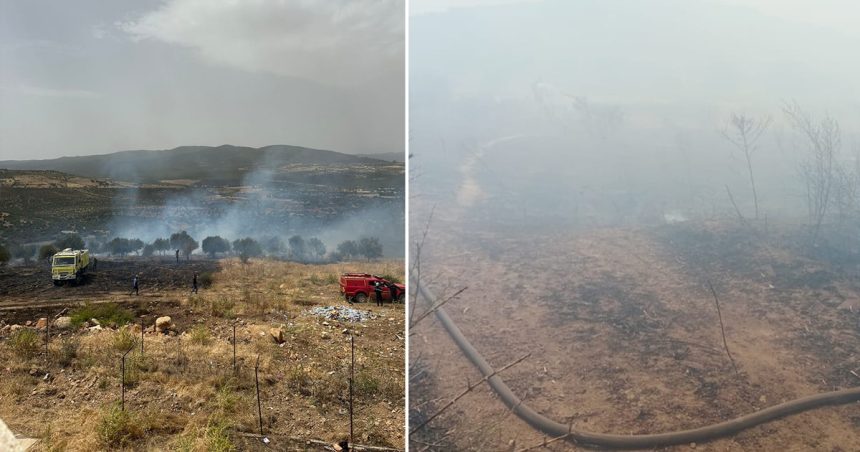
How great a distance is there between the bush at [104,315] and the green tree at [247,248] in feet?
2.74

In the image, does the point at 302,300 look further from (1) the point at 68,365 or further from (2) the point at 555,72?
(2) the point at 555,72

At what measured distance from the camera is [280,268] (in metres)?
3.69

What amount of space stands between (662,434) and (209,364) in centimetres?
253

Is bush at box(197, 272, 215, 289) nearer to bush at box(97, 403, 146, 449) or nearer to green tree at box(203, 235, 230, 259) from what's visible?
green tree at box(203, 235, 230, 259)

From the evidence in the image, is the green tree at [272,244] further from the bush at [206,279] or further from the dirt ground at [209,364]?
the bush at [206,279]

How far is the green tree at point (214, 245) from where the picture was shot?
142 inches

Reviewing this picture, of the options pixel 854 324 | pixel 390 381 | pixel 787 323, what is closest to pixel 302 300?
pixel 390 381

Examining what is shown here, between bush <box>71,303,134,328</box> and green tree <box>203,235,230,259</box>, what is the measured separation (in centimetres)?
66

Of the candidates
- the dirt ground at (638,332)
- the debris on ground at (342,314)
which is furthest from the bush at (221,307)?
the dirt ground at (638,332)

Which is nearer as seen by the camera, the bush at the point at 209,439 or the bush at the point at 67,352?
the bush at the point at 209,439

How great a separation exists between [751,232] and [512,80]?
1.19m

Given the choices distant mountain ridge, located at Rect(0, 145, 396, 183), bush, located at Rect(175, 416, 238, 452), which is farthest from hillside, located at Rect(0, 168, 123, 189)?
bush, located at Rect(175, 416, 238, 452)

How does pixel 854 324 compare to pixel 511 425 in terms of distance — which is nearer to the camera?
pixel 854 324

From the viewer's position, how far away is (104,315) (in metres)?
3.70
